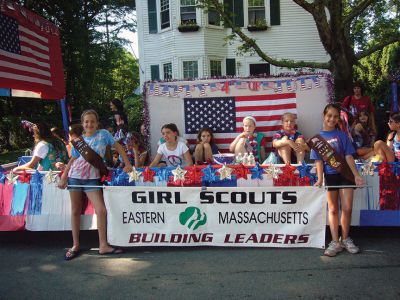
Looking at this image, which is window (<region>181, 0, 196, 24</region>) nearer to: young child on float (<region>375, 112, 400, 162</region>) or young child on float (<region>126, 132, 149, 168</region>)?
young child on float (<region>126, 132, 149, 168</region>)

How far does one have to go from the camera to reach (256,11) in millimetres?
17641

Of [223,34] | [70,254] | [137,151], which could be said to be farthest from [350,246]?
[223,34]

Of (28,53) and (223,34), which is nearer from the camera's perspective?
(28,53)

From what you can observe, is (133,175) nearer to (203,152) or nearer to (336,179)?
(203,152)

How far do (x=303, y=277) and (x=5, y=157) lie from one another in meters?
14.1

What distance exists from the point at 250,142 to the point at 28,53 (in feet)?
12.0

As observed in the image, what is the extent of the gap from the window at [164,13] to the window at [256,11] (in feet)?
11.2

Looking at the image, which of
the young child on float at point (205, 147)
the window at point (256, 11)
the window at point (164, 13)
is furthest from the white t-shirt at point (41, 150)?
the window at point (256, 11)

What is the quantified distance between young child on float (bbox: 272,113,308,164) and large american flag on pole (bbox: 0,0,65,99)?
3806 millimetres

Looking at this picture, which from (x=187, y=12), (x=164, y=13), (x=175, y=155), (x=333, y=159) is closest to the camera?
(x=333, y=159)

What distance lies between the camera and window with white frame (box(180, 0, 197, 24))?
17406 millimetres

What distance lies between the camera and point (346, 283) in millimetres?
3844

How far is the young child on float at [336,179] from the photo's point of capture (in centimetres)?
447

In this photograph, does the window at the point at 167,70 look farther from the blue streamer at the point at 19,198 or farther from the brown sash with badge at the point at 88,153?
the brown sash with badge at the point at 88,153
